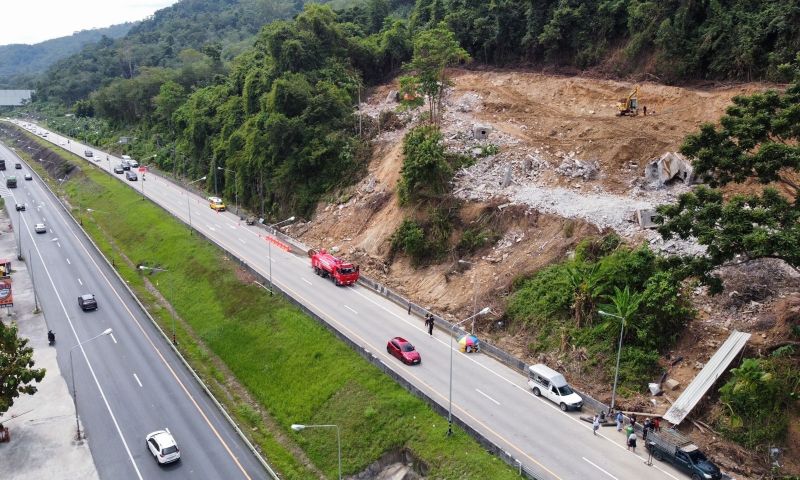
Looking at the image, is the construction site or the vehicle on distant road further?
the vehicle on distant road

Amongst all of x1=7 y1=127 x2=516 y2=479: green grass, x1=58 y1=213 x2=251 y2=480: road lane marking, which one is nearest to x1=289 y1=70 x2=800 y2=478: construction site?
x1=7 y1=127 x2=516 y2=479: green grass

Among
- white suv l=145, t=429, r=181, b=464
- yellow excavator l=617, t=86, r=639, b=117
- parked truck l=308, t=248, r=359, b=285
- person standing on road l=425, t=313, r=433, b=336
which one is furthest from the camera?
yellow excavator l=617, t=86, r=639, b=117

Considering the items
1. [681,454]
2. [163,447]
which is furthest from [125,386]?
[681,454]

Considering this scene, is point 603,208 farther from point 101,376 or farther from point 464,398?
point 101,376

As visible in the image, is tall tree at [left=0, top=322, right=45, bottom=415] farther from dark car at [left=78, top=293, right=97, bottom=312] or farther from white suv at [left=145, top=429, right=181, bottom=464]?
dark car at [left=78, top=293, right=97, bottom=312]

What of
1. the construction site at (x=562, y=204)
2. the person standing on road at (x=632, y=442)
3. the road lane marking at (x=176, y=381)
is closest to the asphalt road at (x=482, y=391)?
the person standing on road at (x=632, y=442)

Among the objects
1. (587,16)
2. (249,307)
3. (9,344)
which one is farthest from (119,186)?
(587,16)

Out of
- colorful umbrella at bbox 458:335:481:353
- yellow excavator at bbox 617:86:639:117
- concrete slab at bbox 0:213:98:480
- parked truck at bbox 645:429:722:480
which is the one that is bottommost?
concrete slab at bbox 0:213:98:480
